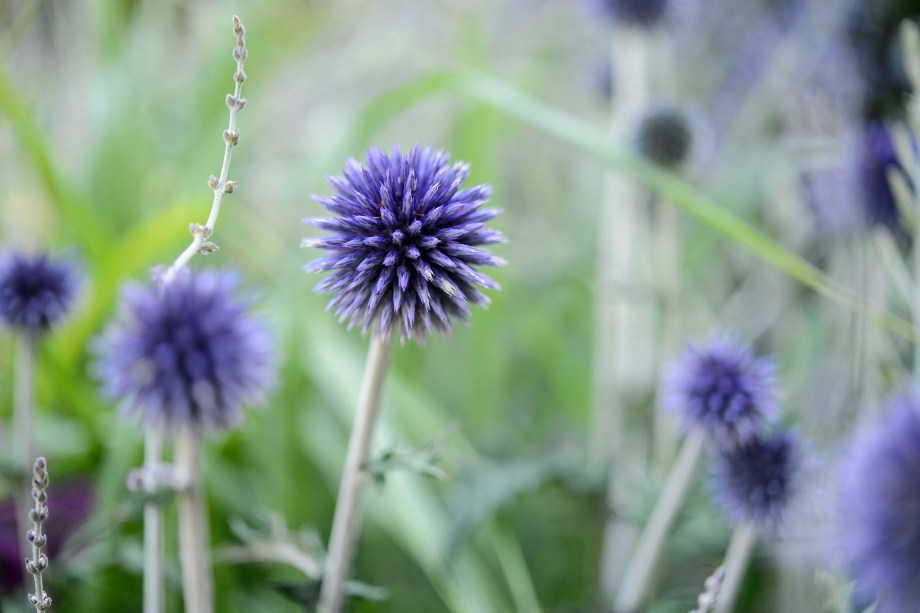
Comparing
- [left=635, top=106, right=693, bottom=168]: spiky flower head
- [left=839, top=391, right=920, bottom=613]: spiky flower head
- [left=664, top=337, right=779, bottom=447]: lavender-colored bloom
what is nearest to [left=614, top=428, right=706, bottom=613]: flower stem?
[left=664, top=337, right=779, bottom=447]: lavender-colored bloom

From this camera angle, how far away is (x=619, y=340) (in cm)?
92

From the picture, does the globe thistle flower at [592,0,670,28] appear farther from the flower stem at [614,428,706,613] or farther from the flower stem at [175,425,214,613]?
the flower stem at [175,425,214,613]

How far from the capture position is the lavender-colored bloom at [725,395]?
57 cm

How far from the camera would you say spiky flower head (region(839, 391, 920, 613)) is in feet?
1.28

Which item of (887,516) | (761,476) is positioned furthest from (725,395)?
(887,516)

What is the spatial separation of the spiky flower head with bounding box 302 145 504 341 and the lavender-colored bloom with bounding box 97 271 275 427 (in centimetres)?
16

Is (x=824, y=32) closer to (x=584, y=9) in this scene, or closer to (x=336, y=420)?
(x=584, y=9)

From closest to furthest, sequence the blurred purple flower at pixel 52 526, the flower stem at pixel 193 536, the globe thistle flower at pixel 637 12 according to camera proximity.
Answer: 1. the flower stem at pixel 193 536
2. the blurred purple flower at pixel 52 526
3. the globe thistle flower at pixel 637 12

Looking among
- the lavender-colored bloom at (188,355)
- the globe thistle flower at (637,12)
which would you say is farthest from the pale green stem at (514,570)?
the globe thistle flower at (637,12)

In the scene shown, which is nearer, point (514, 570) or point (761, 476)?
point (761, 476)

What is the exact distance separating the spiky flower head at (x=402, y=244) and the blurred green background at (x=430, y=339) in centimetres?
8

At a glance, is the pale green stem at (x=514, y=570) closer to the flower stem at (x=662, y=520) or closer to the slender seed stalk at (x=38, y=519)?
the flower stem at (x=662, y=520)

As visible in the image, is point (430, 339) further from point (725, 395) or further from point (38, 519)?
point (38, 519)

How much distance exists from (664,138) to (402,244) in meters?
0.54
